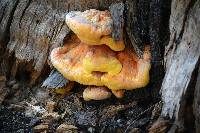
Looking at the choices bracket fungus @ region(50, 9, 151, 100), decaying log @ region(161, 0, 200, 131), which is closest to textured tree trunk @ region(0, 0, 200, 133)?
decaying log @ region(161, 0, 200, 131)

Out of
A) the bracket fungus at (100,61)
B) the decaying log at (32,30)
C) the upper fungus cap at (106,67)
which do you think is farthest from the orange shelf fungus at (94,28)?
the decaying log at (32,30)

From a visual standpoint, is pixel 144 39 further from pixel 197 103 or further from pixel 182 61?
pixel 197 103

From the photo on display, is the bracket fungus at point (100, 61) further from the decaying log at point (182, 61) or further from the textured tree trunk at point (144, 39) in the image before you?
the decaying log at point (182, 61)

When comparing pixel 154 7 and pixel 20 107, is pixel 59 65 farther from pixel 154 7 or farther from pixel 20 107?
pixel 154 7

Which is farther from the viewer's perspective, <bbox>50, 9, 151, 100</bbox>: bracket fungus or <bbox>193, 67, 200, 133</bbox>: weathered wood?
<bbox>50, 9, 151, 100</bbox>: bracket fungus

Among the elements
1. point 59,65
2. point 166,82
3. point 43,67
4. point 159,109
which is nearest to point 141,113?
point 159,109

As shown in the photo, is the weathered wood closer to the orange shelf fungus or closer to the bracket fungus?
the bracket fungus
